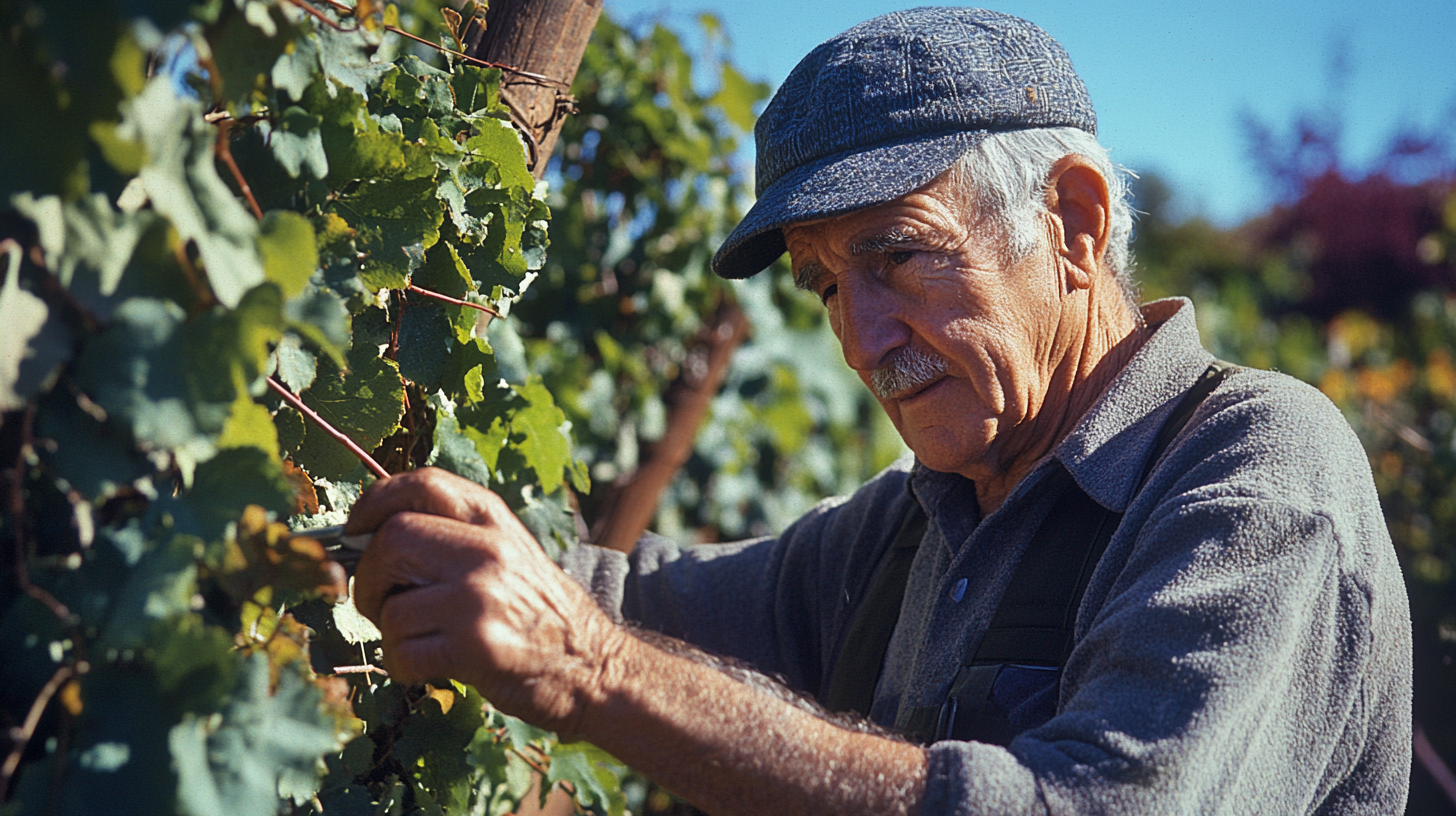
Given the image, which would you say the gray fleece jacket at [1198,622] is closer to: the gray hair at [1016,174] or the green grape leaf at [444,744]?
the gray hair at [1016,174]

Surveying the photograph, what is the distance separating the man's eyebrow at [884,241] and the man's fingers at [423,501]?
2.87 ft

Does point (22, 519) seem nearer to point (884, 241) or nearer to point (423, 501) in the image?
point (423, 501)

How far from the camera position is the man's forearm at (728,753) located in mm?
1278

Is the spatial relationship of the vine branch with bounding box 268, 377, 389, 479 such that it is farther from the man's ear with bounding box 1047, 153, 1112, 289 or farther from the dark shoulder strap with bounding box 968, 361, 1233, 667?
the man's ear with bounding box 1047, 153, 1112, 289

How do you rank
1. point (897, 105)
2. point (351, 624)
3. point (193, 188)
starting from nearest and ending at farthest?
point (193, 188) → point (351, 624) → point (897, 105)

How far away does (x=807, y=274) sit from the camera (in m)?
2.12

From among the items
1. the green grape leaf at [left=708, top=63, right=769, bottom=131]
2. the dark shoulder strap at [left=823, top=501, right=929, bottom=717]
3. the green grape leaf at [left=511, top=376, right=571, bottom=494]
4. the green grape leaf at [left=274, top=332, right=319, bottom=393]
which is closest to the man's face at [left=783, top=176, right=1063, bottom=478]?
the dark shoulder strap at [left=823, top=501, right=929, bottom=717]

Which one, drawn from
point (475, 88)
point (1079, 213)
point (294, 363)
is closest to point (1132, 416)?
point (1079, 213)

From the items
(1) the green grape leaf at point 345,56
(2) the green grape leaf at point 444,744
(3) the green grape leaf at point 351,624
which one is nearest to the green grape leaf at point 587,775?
(2) the green grape leaf at point 444,744

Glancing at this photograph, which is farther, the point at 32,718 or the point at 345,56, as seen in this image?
the point at 345,56

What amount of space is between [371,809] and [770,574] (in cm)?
105

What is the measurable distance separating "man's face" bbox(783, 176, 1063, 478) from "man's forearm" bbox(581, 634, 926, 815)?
0.79 m

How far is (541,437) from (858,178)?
0.67 m

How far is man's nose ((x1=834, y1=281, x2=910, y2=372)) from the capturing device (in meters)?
1.95
